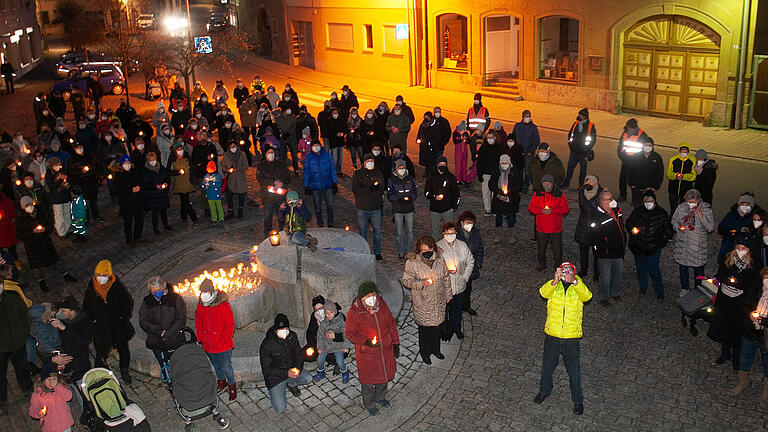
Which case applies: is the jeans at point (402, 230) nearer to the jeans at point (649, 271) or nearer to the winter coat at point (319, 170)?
the winter coat at point (319, 170)

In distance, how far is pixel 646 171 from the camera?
1435 centimetres

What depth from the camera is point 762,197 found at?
16.3m

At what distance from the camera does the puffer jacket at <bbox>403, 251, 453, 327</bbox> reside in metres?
9.88

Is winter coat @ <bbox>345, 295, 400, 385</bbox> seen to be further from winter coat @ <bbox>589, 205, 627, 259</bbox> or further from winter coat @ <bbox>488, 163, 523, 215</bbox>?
winter coat @ <bbox>488, 163, 523, 215</bbox>

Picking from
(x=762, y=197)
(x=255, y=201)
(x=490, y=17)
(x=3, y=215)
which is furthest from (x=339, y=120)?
(x=490, y=17)

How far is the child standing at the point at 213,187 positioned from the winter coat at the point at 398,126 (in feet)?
15.7

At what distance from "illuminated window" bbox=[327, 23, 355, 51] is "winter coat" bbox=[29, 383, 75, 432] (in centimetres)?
3184

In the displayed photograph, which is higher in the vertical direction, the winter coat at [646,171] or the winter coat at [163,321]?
the winter coat at [646,171]

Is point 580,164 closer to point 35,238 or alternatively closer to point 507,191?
point 507,191

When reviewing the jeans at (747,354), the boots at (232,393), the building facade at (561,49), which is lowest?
the boots at (232,393)

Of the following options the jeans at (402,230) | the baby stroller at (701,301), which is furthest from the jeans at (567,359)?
the jeans at (402,230)

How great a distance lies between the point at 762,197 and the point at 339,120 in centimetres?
985

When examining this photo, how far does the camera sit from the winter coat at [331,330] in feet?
31.4

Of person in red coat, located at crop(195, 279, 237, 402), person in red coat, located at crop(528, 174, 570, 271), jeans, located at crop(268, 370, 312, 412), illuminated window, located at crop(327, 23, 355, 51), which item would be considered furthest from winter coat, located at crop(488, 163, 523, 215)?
illuminated window, located at crop(327, 23, 355, 51)
